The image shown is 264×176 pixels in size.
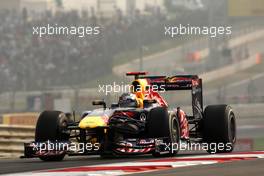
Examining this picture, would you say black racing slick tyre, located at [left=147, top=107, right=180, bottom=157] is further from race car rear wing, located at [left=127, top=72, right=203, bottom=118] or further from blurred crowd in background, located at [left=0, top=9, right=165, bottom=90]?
blurred crowd in background, located at [left=0, top=9, right=165, bottom=90]

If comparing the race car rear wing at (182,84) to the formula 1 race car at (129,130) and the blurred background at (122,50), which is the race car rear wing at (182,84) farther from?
the blurred background at (122,50)

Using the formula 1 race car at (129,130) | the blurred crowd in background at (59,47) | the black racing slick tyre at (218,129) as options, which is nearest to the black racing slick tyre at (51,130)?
the formula 1 race car at (129,130)

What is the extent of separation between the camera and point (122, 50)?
1719 inches

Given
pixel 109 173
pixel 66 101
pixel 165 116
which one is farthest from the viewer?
pixel 66 101

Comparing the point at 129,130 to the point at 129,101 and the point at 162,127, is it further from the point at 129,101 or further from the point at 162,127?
the point at 129,101

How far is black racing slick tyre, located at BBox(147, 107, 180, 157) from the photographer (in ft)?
56.3

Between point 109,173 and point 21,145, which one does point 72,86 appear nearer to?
point 21,145

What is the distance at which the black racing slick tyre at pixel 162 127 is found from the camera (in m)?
17.2

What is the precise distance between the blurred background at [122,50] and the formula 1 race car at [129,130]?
70.1ft

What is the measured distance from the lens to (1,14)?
44.6m

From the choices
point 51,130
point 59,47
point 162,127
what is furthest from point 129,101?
point 59,47

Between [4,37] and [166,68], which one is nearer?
[166,68]

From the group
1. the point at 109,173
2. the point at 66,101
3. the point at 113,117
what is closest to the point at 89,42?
the point at 66,101

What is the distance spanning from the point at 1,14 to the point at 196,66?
9.04m
